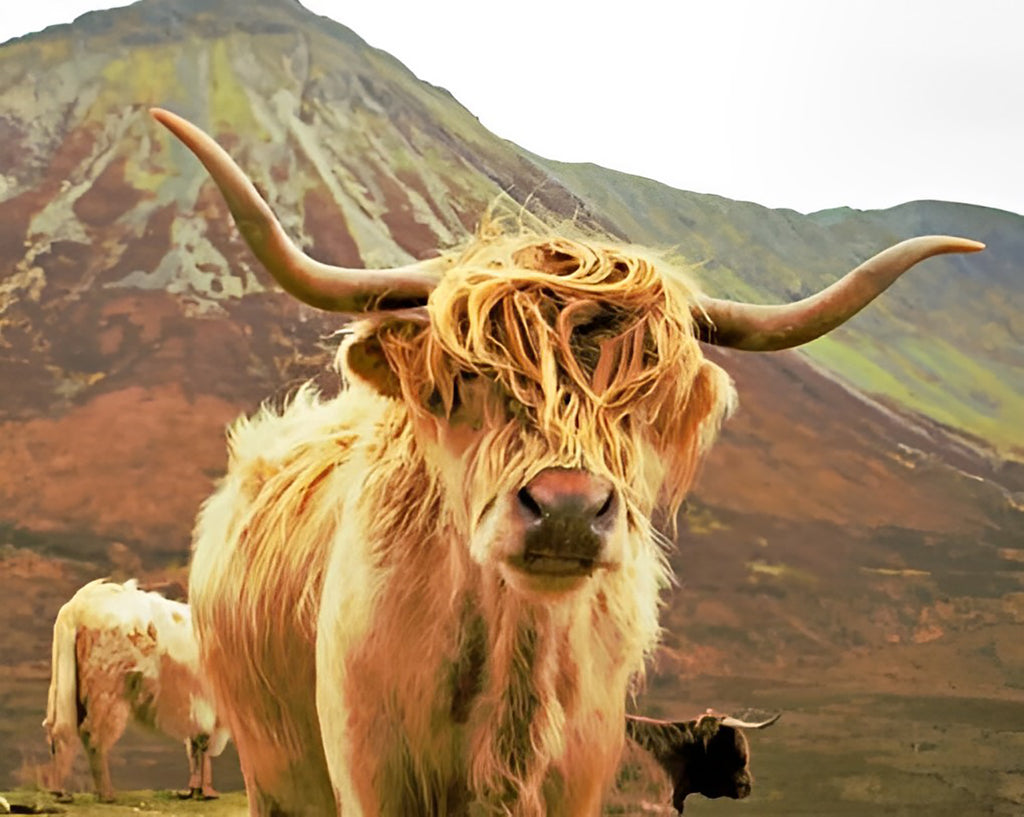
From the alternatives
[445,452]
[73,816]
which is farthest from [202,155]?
[73,816]

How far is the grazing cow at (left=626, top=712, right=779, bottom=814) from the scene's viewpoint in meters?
4.23

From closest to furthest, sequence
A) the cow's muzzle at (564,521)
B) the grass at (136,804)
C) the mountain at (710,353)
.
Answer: the cow's muzzle at (564,521) < the grass at (136,804) < the mountain at (710,353)

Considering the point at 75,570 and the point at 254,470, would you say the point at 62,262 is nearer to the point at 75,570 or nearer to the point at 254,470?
the point at 75,570

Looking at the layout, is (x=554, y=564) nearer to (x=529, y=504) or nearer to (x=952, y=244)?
(x=529, y=504)

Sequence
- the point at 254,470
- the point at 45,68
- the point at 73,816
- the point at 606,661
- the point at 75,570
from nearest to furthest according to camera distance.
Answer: the point at 606,661 < the point at 254,470 < the point at 73,816 < the point at 75,570 < the point at 45,68

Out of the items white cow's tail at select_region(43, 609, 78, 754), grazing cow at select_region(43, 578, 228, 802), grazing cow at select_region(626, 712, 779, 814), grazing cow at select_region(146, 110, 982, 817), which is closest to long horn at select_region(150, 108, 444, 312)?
grazing cow at select_region(146, 110, 982, 817)

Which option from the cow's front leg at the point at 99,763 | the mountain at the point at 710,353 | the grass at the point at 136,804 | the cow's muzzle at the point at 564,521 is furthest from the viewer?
the mountain at the point at 710,353

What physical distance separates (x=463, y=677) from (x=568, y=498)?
58 cm

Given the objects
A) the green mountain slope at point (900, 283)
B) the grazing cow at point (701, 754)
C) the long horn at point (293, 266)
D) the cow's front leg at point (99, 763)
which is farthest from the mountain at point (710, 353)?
the long horn at point (293, 266)

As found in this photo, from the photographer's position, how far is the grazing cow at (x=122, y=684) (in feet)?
17.6

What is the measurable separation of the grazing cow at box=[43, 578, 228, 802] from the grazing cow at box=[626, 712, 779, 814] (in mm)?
2169

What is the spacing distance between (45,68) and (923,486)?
597cm

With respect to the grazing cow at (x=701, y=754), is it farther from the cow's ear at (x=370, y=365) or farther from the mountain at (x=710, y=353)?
the cow's ear at (x=370, y=365)

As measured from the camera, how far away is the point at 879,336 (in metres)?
7.15
